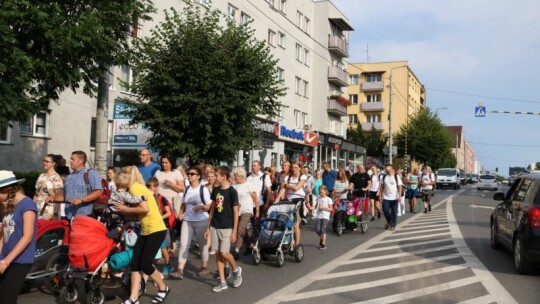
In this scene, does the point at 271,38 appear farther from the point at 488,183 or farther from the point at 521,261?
the point at 521,261

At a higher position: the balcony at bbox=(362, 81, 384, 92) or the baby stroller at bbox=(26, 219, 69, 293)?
the balcony at bbox=(362, 81, 384, 92)

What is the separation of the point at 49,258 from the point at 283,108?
32.9m

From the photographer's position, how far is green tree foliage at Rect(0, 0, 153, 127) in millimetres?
8891

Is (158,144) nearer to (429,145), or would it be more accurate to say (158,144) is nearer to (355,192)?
(355,192)

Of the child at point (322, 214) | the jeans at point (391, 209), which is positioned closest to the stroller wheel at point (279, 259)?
the child at point (322, 214)

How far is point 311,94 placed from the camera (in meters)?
46.5

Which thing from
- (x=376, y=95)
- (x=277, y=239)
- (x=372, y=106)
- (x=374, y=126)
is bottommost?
(x=277, y=239)

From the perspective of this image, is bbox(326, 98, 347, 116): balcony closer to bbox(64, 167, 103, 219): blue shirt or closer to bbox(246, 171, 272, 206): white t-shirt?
bbox(246, 171, 272, 206): white t-shirt

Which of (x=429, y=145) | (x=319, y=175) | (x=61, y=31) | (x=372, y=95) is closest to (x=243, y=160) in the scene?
(x=319, y=175)

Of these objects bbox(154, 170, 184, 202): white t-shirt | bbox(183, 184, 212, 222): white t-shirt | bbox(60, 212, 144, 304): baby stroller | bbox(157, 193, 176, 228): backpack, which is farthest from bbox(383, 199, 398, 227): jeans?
bbox(60, 212, 144, 304): baby stroller

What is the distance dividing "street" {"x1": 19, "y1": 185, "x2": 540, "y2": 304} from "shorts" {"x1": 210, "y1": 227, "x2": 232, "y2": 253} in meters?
0.55

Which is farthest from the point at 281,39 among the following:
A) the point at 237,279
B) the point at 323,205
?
the point at 237,279

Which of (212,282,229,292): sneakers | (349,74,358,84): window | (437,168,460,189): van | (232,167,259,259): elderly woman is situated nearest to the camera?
(212,282,229,292): sneakers

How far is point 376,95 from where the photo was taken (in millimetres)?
76375
